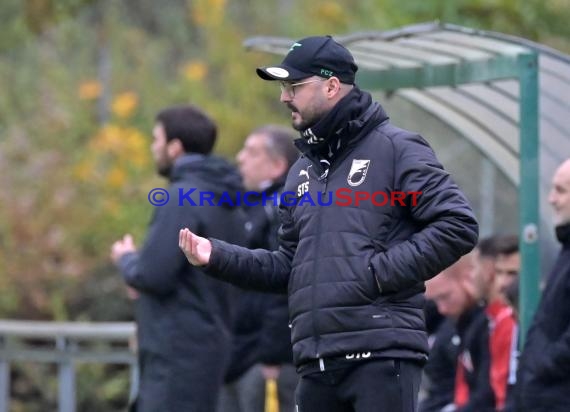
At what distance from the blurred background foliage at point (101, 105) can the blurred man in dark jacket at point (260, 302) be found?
12.2ft

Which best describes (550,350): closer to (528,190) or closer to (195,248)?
(528,190)

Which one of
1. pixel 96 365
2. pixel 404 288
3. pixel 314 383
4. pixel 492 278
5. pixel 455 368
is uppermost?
pixel 404 288

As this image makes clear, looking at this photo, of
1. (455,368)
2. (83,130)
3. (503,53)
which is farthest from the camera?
(83,130)

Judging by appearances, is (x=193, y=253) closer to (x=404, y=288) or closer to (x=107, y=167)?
(x=404, y=288)

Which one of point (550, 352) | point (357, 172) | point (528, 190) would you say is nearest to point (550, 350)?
point (550, 352)

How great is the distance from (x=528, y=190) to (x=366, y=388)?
7.76 feet

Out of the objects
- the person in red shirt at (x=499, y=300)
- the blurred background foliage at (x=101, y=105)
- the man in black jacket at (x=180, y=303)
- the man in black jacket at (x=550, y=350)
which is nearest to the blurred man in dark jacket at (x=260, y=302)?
the man in black jacket at (x=180, y=303)

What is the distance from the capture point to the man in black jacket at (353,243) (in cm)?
539

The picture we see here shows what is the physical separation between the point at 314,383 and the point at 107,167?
953cm

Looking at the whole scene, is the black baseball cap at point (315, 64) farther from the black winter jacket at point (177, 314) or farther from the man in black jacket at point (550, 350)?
the black winter jacket at point (177, 314)

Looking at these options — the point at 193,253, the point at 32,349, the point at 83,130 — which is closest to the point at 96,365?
the point at 32,349

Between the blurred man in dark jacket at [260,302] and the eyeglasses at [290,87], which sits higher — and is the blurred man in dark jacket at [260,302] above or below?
below

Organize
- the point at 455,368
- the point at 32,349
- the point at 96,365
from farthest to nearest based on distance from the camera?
the point at 96,365
the point at 32,349
the point at 455,368

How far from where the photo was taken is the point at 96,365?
12.1m
